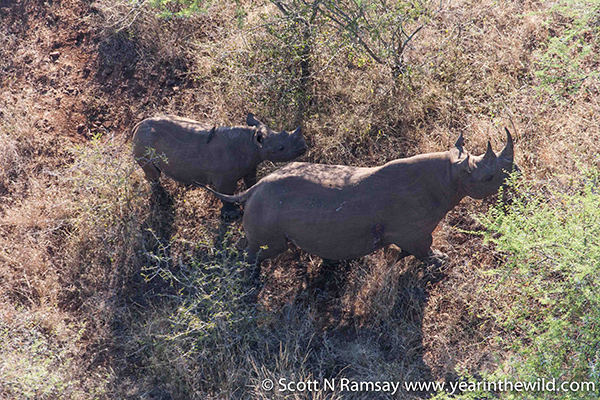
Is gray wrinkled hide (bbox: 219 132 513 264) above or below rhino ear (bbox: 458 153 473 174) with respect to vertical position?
below

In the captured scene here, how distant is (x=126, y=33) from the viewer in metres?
9.84

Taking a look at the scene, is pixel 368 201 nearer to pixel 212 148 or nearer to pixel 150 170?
pixel 212 148

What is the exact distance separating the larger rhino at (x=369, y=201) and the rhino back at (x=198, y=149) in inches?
35.3

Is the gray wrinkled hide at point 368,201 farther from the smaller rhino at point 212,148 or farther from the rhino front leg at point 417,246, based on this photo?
the smaller rhino at point 212,148

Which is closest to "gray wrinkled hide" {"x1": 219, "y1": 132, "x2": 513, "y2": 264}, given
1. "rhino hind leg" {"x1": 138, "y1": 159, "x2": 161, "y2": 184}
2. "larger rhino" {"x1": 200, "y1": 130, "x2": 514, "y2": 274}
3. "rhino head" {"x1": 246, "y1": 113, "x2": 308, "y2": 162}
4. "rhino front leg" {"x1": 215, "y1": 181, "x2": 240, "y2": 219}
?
"larger rhino" {"x1": 200, "y1": 130, "x2": 514, "y2": 274}

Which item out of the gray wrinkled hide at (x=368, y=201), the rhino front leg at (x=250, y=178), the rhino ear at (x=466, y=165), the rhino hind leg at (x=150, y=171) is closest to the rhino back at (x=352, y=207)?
the gray wrinkled hide at (x=368, y=201)

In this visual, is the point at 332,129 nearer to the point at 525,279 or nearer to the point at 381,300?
the point at 381,300

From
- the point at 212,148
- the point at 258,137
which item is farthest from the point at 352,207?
the point at 212,148

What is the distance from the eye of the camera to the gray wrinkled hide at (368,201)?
18.6ft

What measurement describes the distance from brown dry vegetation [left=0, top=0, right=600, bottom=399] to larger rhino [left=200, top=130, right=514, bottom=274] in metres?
0.79

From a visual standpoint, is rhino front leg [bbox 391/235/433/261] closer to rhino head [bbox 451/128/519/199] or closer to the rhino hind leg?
rhino head [bbox 451/128/519/199]

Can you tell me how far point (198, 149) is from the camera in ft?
22.2

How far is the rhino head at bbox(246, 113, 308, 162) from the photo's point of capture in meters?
6.77

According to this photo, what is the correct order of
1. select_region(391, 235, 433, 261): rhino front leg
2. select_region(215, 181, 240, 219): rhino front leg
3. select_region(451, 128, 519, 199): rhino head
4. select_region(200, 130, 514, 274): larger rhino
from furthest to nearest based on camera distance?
select_region(215, 181, 240, 219): rhino front leg → select_region(391, 235, 433, 261): rhino front leg → select_region(200, 130, 514, 274): larger rhino → select_region(451, 128, 519, 199): rhino head
